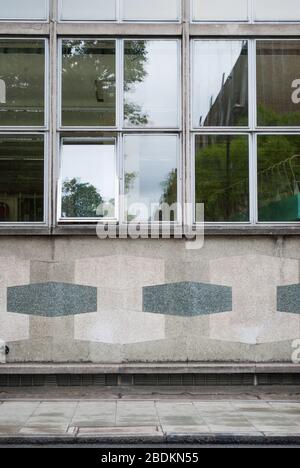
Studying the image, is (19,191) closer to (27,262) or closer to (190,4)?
(27,262)

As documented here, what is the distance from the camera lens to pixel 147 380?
12.0 meters

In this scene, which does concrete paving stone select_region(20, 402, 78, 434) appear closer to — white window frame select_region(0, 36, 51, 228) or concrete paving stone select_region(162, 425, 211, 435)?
concrete paving stone select_region(162, 425, 211, 435)

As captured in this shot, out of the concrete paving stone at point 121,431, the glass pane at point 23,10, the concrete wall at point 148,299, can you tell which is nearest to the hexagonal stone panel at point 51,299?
the concrete wall at point 148,299

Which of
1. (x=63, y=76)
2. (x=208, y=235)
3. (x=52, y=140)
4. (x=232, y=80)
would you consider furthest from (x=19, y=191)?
(x=232, y=80)

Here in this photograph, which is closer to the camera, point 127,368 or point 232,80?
point 127,368

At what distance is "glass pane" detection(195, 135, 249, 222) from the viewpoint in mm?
12398

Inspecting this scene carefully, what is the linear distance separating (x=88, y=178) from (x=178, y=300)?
2.64 metres

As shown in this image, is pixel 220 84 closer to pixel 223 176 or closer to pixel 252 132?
pixel 252 132

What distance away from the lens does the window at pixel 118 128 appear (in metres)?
12.4

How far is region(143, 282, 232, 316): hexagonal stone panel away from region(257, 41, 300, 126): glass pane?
323 centimetres

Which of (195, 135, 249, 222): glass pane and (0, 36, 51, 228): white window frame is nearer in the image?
(0, 36, 51, 228): white window frame

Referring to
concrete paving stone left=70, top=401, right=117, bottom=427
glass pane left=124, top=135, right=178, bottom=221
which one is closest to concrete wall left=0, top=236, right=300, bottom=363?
glass pane left=124, top=135, right=178, bottom=221

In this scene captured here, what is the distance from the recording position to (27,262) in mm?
12055

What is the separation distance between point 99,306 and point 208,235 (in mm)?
2226
